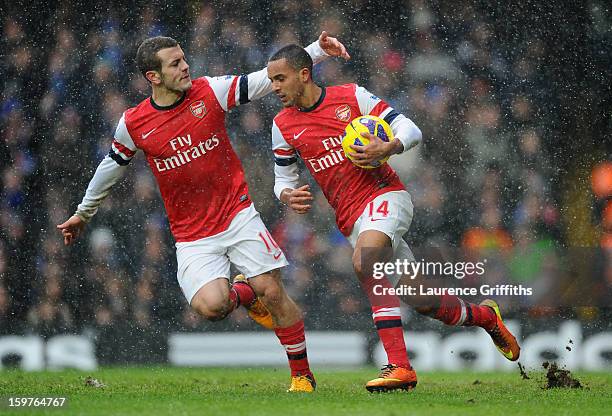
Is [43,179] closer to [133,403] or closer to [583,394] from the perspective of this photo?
[133,403]

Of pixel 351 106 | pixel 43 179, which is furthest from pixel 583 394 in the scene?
pixel 43 179

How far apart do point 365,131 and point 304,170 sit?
4275mm

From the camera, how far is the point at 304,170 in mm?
10961

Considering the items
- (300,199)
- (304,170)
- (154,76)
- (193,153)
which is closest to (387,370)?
(300,199)

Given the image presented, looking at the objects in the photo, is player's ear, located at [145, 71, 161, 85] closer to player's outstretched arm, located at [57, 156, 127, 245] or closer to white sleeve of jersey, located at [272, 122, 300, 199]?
player's outstretched arm, located at [57, 156, 127, 245]

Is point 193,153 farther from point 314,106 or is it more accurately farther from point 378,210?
point 378,210

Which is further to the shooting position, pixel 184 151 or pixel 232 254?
pixel 232 254

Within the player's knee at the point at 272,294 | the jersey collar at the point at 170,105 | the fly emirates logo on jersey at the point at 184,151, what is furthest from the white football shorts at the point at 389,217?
the jersey collar at the point at 170,105

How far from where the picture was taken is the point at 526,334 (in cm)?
1000

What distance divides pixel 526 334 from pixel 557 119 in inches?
87.0

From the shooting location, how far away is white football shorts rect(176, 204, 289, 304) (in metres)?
7.14

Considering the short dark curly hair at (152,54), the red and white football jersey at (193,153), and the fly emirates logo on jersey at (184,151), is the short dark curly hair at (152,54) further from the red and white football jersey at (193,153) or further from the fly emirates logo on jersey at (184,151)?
the fly emirates logo on jersey at (184,151)

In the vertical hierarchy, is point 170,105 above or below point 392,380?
above

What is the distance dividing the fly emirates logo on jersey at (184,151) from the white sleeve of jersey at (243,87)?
0.27 metres
